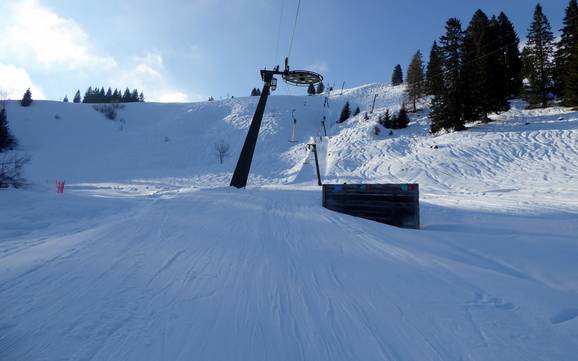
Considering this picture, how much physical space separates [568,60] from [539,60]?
177 inches

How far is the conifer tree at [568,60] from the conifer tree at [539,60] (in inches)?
31.4

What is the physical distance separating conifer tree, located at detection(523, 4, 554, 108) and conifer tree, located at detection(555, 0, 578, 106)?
80 cm

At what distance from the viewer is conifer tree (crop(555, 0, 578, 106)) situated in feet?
72.0

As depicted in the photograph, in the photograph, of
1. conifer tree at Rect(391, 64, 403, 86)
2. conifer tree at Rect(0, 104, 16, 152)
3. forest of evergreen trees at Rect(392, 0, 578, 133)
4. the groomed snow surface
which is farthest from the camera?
conifer tree at Rect(391, 64, 403, 86)

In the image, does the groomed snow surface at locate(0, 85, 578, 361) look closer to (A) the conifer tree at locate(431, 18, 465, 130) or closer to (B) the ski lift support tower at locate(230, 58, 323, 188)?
(B) the ski lift support tower at locate(230, 58, 323, 188)

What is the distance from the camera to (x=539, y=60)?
93.8 feet

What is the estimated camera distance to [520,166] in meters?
15.7

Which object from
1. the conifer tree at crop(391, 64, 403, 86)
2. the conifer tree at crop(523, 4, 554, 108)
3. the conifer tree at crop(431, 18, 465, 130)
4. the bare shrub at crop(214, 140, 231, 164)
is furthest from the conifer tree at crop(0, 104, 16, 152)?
the conifer tree at crop(391, 64, 403, 86)

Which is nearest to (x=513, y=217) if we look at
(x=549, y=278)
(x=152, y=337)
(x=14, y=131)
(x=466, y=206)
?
(x=466, y=206)

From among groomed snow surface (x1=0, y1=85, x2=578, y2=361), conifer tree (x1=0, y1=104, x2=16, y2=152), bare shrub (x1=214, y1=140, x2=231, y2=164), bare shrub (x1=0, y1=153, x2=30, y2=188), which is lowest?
groomed snow surface (x1=0, y1=85, x2=578, y2=361)

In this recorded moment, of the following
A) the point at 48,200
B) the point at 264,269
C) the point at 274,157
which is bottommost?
the point at 264,269

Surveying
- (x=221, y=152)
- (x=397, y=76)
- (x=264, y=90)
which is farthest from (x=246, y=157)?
(x=397, y=76)

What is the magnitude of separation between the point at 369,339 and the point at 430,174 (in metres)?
18.0

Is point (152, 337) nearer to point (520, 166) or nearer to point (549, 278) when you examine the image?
point (549, 278)
